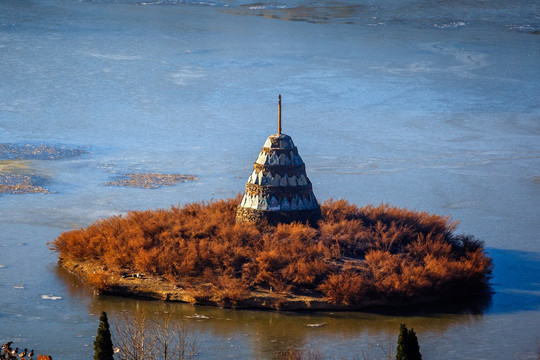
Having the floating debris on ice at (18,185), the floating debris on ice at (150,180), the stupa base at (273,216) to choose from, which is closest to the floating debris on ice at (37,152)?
the floating debris on ice at (18,185)

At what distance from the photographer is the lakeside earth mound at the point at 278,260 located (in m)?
15.8

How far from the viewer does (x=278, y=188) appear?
17.1 meters

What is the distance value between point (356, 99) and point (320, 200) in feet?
30.2

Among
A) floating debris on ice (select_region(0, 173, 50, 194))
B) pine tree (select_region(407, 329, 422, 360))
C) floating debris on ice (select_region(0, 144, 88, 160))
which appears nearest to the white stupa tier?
floating debris on ice (select_region(0, 173, 50, 194))

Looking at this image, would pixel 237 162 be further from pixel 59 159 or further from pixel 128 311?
pixel 128 311

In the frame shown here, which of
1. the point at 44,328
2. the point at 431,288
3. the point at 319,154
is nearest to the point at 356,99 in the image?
the point at 319,154

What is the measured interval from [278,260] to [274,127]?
1164 centimetres

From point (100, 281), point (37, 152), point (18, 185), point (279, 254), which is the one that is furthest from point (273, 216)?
point (37, 152)

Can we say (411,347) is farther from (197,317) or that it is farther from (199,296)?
(199,296)

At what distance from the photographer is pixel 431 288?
16.1m

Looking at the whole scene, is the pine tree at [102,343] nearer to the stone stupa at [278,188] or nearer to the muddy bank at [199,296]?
the muddy bank at [199,296]

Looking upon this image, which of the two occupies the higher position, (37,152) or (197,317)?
(37,152)

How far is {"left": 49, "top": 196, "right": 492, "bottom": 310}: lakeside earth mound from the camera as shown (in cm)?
1580

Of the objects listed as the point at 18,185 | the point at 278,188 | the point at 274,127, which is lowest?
the point at 278,188
